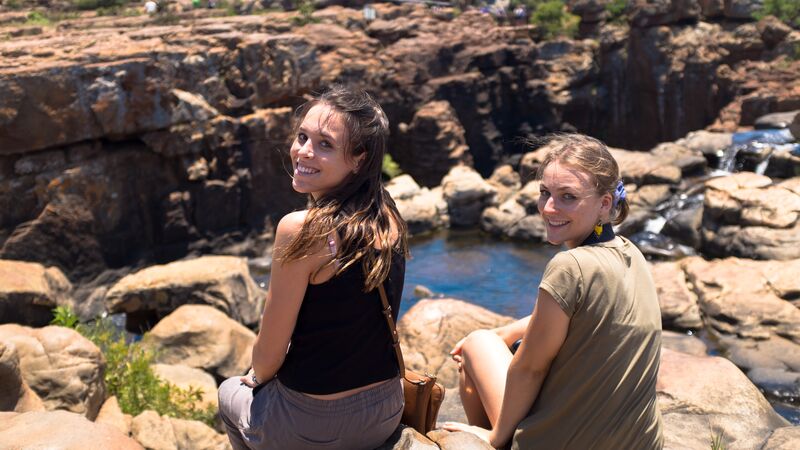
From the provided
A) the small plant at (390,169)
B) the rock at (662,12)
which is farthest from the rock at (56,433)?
the rock at (662,12)

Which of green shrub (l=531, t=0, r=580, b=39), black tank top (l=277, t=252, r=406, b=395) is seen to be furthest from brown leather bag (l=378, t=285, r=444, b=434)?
green shrub (l=531, t=0, r=580, b=39)

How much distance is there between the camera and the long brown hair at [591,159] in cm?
326

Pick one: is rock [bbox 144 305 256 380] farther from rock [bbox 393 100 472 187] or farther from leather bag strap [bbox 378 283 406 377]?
rock [bbox 393 100 472 187]

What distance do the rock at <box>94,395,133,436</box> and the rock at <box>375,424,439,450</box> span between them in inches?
153

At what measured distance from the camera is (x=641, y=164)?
1936 cm

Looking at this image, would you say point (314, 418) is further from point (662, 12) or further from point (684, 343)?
point (662, 12)

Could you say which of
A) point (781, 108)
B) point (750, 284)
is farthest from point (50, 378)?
point (781, 108)

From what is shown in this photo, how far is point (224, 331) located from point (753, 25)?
73.5ft

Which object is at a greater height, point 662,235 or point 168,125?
point 168,125

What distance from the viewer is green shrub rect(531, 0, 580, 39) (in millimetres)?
27031

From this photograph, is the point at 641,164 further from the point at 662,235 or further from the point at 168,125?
the point at 168,125

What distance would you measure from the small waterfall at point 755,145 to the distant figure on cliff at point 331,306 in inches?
704

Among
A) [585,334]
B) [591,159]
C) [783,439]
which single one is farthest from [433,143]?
[585,334]

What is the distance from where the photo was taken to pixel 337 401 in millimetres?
3143
